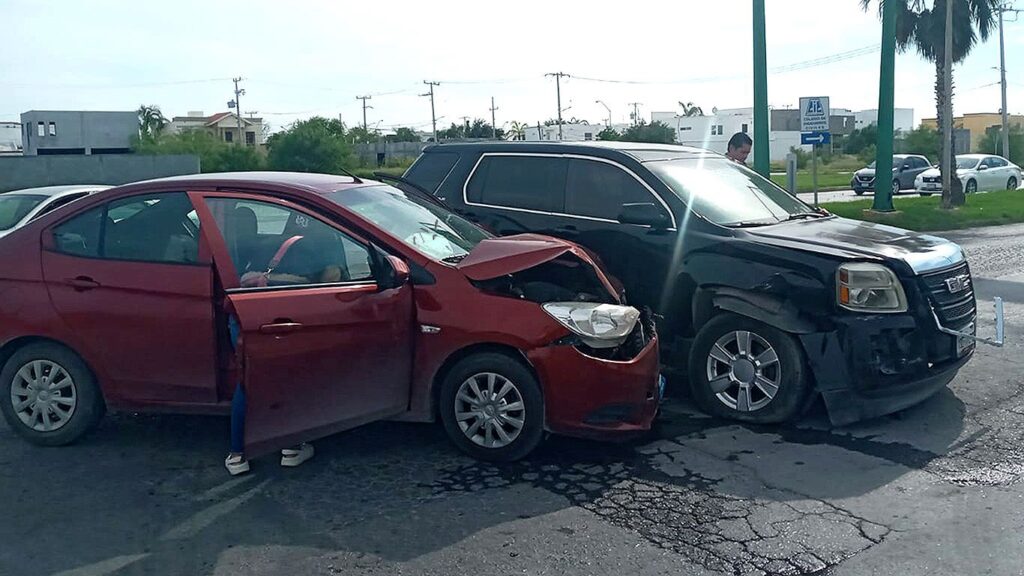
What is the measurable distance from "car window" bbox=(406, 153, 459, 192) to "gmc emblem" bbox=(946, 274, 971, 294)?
394 centimetres

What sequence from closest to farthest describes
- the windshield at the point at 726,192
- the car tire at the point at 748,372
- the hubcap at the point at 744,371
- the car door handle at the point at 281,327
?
the car door handle at the point at 281,327 → the car tire at the point at 748,372 → the hubcap at the point at 744,371 → the windshield at the point at 726,192

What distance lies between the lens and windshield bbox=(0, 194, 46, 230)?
12.9 metres

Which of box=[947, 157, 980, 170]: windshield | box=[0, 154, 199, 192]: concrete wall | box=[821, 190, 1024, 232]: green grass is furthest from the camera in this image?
box=[0, 154, 199, 192]: concrete wall

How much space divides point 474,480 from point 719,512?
4.54ft

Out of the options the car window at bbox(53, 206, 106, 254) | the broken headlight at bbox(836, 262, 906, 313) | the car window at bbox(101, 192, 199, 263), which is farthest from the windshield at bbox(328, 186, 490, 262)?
the broken headlight at bbox(836, 262, 906, 313)

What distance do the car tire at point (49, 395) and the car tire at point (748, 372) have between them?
155 inches

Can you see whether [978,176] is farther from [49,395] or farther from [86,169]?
[86,169]

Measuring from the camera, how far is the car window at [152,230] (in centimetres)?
613

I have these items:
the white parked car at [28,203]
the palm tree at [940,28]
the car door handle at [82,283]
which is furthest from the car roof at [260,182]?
the palm tree at [940,28]

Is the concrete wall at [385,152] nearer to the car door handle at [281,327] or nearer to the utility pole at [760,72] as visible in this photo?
the utility pole at [760,72]

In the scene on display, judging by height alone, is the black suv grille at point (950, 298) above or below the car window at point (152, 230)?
below

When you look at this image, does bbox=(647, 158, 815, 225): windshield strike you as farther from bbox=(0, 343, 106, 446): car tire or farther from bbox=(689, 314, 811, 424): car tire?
bbox=(0, 343, 106, 446): car tire

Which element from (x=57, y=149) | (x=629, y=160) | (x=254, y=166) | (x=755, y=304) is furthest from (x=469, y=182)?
(x=57, y=149)

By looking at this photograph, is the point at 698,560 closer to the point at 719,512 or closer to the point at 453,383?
the point at 719,512
